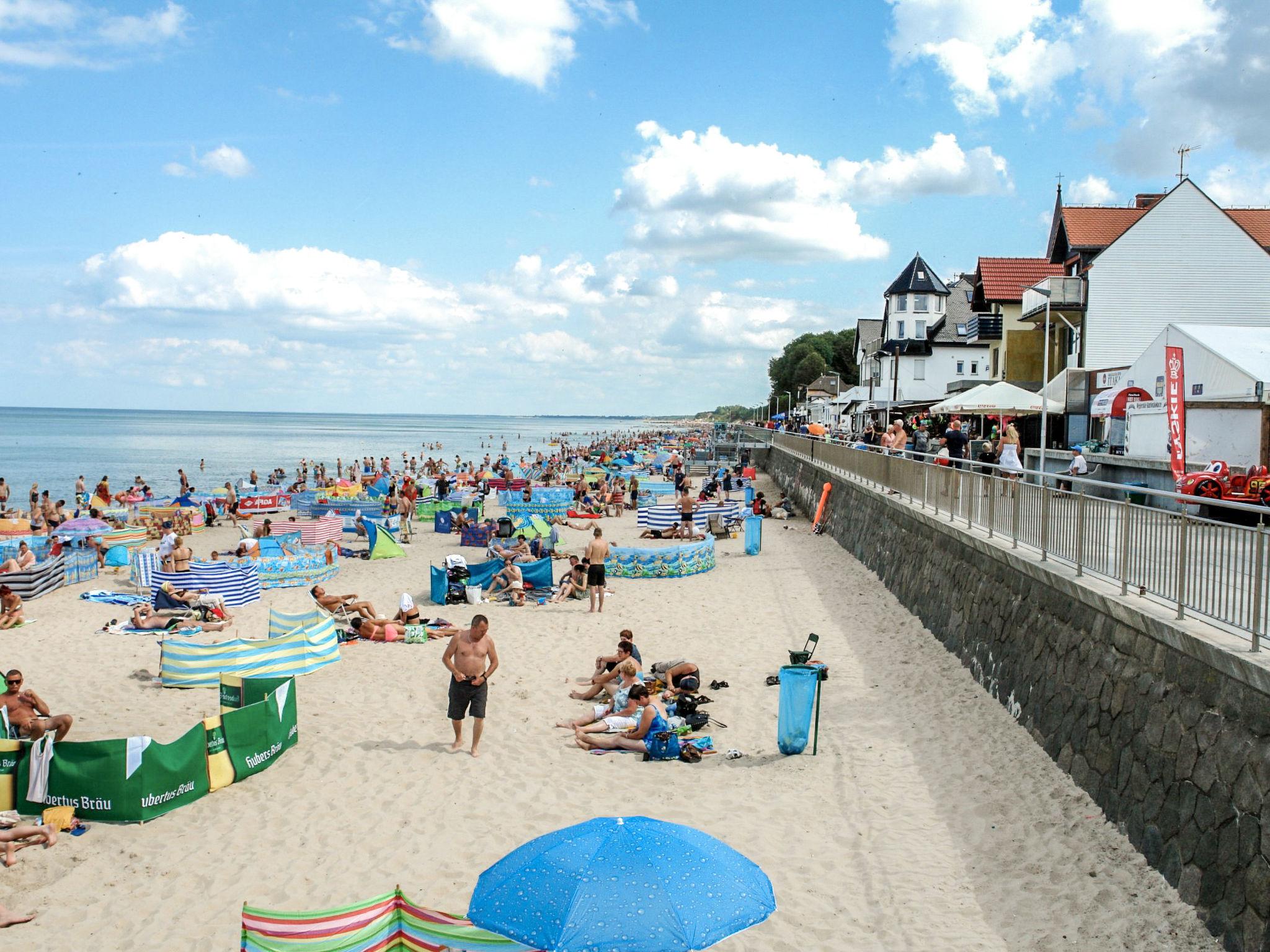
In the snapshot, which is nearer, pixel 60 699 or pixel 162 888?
pixel 162 888

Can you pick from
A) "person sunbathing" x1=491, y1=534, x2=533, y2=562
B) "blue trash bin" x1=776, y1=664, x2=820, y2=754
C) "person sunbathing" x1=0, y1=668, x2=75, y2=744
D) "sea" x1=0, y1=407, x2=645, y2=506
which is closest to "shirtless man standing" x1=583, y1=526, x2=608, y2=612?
"person sunbathing" x1=491, y1=534, x2=533, y2=562

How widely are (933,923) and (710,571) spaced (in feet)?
44.9

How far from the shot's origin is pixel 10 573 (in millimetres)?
17766

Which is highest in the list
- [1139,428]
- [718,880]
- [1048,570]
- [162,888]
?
[1139,428]

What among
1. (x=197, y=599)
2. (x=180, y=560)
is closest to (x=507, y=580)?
(x=197, y=599)

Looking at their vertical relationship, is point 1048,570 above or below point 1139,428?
below

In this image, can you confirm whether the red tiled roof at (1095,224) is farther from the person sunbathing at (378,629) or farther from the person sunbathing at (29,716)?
the person sunbathing at (29,716)

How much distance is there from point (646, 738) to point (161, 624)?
935 cm

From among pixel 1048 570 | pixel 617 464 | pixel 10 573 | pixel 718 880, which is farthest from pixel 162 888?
pixel 617 464

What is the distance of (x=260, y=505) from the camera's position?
109 ft

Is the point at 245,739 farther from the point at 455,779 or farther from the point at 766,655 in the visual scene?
the point at 766,655

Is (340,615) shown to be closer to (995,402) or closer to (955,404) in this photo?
(955,404)

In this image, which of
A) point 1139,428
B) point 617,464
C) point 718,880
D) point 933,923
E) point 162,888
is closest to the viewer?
point 718,880

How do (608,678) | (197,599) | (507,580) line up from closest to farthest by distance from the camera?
(608,678)
(197,599)
(507,580)
